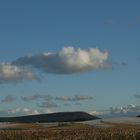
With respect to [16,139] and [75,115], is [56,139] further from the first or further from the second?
[75,115]

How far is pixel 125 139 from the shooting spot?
56969 mm

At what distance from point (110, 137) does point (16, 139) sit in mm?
11866

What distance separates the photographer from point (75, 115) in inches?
7628

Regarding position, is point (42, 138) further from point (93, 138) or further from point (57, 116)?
point (57, 116)

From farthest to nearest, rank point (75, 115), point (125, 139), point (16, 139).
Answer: point (75, 115) < point (16, 139) < point (125, 139)

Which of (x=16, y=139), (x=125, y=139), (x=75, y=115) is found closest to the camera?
(x=125, y=139)

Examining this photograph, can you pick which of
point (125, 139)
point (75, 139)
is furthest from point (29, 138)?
point (125, 139)

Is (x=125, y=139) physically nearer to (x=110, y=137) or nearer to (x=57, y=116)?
(x=110, y=137)

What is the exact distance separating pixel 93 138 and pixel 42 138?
6360mm

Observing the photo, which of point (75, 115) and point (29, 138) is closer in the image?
point (29, 138)

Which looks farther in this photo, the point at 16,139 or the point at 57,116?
the point at 57,116

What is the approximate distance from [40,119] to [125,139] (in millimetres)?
139166

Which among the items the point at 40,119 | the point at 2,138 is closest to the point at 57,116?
the point at 40,119

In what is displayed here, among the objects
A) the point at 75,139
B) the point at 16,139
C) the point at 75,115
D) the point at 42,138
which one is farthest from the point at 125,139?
the point at 75,115
